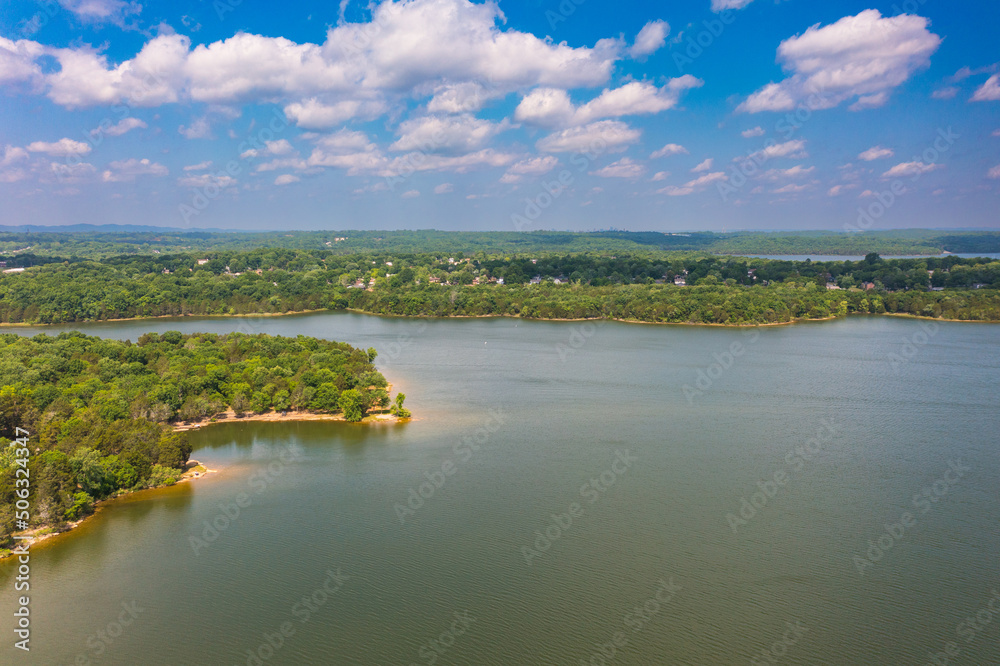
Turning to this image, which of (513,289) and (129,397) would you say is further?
(513,289)

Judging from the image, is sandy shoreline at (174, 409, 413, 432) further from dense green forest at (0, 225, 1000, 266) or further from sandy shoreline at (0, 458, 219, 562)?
dense green forest at (0, 225, 1000, 266)

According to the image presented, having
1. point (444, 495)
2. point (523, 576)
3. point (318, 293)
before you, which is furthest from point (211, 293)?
point (523, 576)

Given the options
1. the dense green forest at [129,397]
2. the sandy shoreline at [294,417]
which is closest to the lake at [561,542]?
the sandy shoreline at [294,417]

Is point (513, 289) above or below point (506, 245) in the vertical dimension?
below

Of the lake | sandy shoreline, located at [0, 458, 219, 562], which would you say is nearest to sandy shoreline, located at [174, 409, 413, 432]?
the lake

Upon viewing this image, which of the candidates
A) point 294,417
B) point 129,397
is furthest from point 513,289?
point 129,397

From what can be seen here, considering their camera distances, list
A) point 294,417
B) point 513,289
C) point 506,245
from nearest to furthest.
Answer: point 294,417 → point 513,289 → point 506,245

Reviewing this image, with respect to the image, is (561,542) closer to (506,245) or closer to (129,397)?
(129,397)
